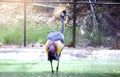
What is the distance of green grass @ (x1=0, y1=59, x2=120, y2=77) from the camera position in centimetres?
737

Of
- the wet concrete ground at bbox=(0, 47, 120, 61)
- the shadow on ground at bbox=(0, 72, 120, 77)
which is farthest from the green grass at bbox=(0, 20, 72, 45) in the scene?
the shadow on ground at bbox=(0, 72, 120, 77)

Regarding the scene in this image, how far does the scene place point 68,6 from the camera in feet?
48.5

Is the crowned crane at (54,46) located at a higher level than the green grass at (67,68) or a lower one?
higher

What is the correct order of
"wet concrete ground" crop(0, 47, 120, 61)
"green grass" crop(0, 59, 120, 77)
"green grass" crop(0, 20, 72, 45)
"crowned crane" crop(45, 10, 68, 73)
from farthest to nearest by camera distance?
"green grass" crop(0, 20, 72, 45), "wet concrete ground" crop(0, 47, 120, 61), "crowned crane" crop(45, 10, 68, 73), "green grass" crop(0, 59, 120, 77)

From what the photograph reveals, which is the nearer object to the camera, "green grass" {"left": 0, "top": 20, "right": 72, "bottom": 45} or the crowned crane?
the crowned crane

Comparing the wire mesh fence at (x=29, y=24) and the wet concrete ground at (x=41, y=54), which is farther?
the wire mesh fence at (x=29, y=24)

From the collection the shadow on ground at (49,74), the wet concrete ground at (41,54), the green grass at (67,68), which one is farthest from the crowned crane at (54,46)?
the wet concrete ground at (41,54)

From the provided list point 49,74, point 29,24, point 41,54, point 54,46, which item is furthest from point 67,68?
point 29,24

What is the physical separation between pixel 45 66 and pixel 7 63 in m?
0.83

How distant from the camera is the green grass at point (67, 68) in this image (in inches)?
290

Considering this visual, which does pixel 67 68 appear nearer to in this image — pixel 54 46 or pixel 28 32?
pixel 54 46

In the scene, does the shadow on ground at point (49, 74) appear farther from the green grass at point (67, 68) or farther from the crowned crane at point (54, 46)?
the crowned crane at point (54, 46)

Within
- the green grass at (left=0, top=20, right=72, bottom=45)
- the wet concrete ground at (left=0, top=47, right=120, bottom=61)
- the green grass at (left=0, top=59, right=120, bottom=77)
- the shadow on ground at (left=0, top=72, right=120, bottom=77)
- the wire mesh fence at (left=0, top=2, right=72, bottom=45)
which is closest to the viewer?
the shadow on ground at (left=0, top=72, right=120, bottom=77)

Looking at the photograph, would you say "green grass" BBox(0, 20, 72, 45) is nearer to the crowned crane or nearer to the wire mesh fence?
the wire mesh fence
